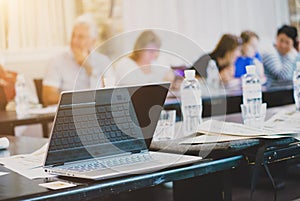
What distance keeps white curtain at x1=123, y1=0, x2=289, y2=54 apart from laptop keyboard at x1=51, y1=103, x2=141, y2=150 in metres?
4.56

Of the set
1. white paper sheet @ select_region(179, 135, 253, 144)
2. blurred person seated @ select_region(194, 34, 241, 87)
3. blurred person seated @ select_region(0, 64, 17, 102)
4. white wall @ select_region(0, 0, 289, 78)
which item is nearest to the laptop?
white paper sheet @ select_region(179, 135, 253, 144)

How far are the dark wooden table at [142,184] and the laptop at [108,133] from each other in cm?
3

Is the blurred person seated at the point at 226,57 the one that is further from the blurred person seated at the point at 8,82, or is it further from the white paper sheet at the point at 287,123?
the white paper sheet at the point at 287,123

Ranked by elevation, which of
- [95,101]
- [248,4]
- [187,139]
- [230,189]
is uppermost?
[248,4]

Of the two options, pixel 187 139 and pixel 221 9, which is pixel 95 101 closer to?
pixel 187 139

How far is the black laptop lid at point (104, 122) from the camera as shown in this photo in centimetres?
133

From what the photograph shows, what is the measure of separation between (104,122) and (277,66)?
14.7 ft

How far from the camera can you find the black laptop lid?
1.33 meters

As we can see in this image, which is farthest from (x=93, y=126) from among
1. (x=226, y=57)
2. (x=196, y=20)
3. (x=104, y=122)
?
(x=196, y=20)

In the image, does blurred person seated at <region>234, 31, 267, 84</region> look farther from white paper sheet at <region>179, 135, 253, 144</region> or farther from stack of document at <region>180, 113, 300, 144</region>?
white paper sheet at <region>179, 135, 253, 144</region>

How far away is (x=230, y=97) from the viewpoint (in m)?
3.71

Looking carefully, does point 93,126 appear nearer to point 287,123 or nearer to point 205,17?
point 287,123

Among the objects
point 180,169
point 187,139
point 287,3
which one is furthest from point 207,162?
point 287,3

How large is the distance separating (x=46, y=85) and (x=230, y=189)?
3.56m
